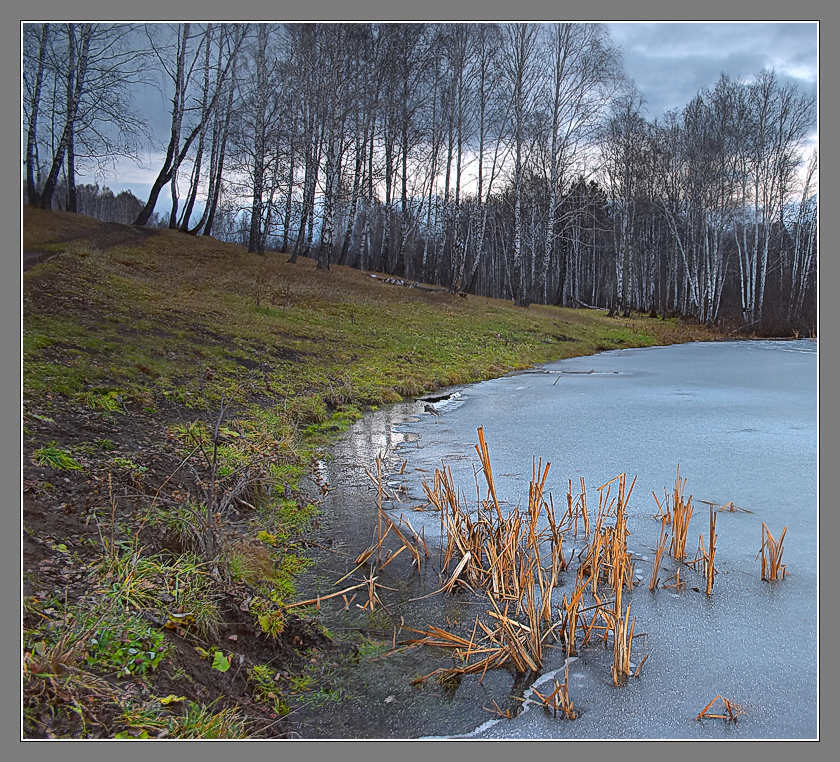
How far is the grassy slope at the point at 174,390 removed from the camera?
2324mm

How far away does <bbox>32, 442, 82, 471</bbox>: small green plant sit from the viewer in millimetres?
3797

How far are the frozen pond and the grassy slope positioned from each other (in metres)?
0.97

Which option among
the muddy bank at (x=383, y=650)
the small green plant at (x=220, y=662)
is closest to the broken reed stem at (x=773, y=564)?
the muddy bank at (x=383, y=650)

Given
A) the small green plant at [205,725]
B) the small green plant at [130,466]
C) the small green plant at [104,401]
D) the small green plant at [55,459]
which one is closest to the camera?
the small green plant at [205,725]

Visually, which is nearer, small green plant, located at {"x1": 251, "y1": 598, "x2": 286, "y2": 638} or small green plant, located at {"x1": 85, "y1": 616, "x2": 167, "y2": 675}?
small green plant, located at {"x1": 85, "y1": 616, "x2": 167, "y2": 675}

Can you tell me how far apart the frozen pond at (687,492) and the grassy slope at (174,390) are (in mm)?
968

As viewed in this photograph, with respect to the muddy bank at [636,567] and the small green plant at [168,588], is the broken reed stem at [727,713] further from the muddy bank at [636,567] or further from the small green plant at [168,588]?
the small green plant at [168,588]

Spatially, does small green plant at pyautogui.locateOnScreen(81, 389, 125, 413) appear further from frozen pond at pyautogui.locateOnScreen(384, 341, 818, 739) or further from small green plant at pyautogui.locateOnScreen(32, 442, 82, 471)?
frozen pond at pyautogui.locateOnScreen(384, 341, 818, 739)

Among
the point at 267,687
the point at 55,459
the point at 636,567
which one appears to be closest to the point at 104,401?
the point at 55,459

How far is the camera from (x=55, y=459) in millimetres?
3857

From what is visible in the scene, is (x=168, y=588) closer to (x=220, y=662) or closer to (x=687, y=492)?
(x=220, y=662)

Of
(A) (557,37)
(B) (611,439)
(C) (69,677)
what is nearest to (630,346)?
(A) (557,37)

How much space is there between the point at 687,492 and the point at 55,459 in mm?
3879

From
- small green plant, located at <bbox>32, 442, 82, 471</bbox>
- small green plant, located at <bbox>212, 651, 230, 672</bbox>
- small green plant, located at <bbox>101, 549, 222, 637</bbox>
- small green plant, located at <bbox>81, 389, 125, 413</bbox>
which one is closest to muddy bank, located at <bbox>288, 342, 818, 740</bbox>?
small green plant, located at <bbox>212, 651, 230, 672</bbox>
